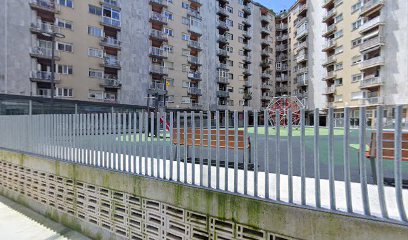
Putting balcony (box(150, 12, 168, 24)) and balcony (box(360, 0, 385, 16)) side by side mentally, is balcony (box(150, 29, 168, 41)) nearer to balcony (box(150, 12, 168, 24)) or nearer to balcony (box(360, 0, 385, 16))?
balcony (box(150, 12, 168, 24))

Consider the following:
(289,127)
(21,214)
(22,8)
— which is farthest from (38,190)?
(22,8)

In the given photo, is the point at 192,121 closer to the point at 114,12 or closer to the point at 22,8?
the point at 22,8

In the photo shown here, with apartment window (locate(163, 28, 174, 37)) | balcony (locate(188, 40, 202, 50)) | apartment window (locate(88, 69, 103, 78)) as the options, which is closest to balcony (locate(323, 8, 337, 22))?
balcony (locate(188, 40, 202, 50))

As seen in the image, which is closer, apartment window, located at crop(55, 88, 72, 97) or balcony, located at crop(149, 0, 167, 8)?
apartment window, located at crop(55, 88, 72, 97)

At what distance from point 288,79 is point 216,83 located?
24172 mm

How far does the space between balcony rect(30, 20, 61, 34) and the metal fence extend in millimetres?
28767

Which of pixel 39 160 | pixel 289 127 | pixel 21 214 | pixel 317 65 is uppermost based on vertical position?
pixel 317 65

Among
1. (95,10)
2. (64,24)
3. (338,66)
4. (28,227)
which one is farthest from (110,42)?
(338,66)

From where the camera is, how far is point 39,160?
7.07 metres

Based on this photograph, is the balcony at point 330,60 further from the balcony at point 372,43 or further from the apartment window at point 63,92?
the apartment window at point 63,92

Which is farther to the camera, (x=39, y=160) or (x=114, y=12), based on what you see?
(x=114, y=12)

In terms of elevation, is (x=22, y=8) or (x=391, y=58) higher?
(x=22, y=8)

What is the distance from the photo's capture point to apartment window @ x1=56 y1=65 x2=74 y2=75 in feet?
109

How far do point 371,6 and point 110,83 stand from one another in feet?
125
